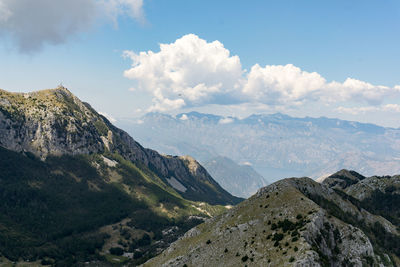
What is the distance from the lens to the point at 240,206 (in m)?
130

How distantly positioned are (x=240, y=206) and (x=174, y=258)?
112 feet

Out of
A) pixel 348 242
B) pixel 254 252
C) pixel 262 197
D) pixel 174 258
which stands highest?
pixel 262 197

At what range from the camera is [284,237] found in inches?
3588

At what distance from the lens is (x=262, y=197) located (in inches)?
4929

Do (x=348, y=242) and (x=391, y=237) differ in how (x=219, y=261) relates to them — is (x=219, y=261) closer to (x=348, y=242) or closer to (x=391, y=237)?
(x=348, y=242)

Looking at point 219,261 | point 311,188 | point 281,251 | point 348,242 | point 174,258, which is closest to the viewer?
point 281,251

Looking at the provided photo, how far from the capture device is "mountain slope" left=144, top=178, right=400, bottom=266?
282ft

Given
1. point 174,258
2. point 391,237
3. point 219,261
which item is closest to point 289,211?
point 219,261

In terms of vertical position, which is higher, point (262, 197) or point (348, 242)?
point (262, 197)

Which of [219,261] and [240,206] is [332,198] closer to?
[240,206]

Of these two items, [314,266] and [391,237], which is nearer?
[314,266]

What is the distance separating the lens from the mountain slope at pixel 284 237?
282ft

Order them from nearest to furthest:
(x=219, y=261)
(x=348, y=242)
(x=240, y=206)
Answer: (x=348, y=242), (x=219, y=261), (x=240, y=206)

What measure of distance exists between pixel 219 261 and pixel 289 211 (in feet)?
95.0
